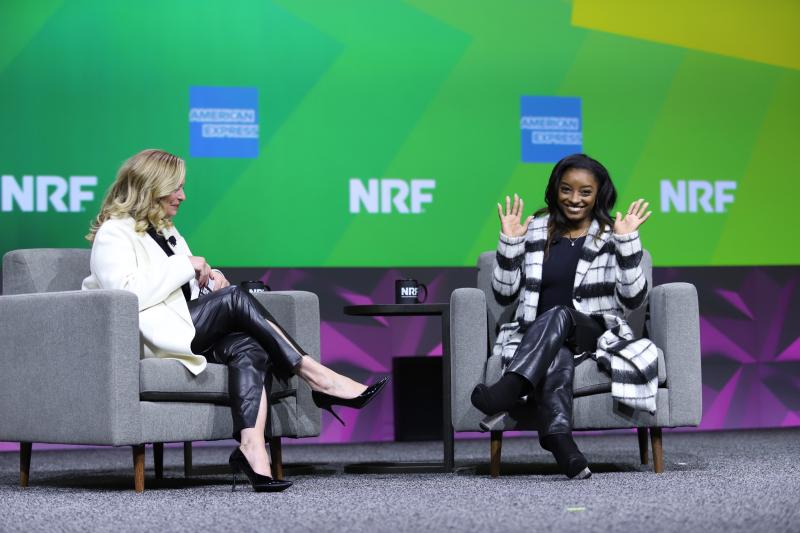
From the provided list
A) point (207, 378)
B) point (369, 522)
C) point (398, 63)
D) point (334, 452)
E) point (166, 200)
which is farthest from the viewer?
point (398, 63)

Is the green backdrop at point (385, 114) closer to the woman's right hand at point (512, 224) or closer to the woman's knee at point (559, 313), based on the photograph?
the woman's right hand at point (512, 224)

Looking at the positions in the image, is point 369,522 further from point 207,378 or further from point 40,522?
point 207,378

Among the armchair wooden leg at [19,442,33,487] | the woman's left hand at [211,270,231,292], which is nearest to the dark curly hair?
the woman's left hand at [211,270,231,292]

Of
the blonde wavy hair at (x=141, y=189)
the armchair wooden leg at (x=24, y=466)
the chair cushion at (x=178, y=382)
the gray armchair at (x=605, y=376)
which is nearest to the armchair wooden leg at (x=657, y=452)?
the gray armchair at (x=605, y=376)

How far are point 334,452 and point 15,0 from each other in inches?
103

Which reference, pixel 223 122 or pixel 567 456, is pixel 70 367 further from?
pixel 223 122

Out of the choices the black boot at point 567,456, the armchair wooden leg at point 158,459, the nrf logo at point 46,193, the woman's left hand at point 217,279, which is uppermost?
the nrf logo at point 46,193

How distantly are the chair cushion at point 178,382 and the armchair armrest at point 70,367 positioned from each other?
0.04 m

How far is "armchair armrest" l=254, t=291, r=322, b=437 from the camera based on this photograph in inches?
146

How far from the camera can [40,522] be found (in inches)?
106

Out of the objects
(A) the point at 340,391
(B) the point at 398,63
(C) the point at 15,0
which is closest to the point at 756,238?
(B) the point at 398,63

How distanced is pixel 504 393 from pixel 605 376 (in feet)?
1.22

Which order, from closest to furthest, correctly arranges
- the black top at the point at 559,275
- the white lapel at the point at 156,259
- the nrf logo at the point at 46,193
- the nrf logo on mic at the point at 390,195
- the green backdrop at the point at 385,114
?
the white lapel at the point at 156,259, the black top at the point at 559,275, the nrf logo at the point at 46,193, the green backdrop at the point at 385,114, the nrf logo on mic at the point at 390,195

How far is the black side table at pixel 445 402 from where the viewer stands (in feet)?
12.7
